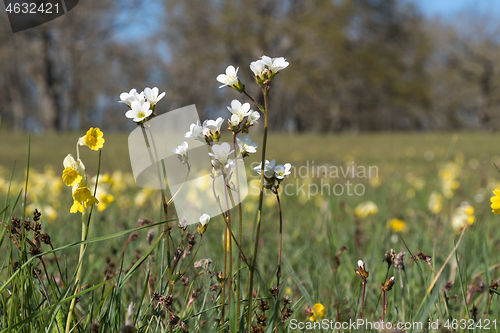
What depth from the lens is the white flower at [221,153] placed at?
0.75m

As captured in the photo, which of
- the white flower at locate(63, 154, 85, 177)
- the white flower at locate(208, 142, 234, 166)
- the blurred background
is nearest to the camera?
the white flower at locate(208, 142, 234, 166)

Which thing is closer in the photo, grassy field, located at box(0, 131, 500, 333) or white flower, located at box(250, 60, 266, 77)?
white flower, located at box(250, 60, 266, 77)

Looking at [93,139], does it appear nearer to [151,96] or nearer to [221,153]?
[151,96]

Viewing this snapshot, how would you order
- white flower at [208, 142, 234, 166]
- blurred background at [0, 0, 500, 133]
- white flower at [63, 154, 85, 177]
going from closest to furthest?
white flower at [208, 142, 234, 166] → white flower at [63, 154, 85, 177] → blurred background at [0, 0, 500, 133]

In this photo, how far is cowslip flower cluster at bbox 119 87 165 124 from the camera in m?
0.76

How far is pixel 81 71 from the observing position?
25156 millimetres

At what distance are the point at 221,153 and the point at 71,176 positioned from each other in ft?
1.12

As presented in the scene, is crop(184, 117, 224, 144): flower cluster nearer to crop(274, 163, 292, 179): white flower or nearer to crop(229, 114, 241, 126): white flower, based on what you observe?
crop(229, 114, 241, 126): white flower

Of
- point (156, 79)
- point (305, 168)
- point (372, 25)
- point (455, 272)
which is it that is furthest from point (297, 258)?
point (156, 79)

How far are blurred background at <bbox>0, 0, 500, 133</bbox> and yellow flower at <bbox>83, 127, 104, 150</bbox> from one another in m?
19.2

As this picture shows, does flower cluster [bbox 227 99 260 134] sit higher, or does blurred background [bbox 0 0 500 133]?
blurred background [bbox 0 0 500 133]

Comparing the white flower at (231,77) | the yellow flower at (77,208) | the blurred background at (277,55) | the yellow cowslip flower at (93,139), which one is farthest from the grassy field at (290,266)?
the blurred background at (277,55)

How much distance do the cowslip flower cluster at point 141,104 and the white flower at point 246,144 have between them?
0.55ft

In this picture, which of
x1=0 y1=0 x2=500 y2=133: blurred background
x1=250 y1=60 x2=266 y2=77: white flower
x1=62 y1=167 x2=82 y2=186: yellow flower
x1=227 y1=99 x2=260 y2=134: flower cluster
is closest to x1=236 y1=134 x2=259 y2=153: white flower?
x1=227 y1=99 x2=260 y2=134: flower cluster
